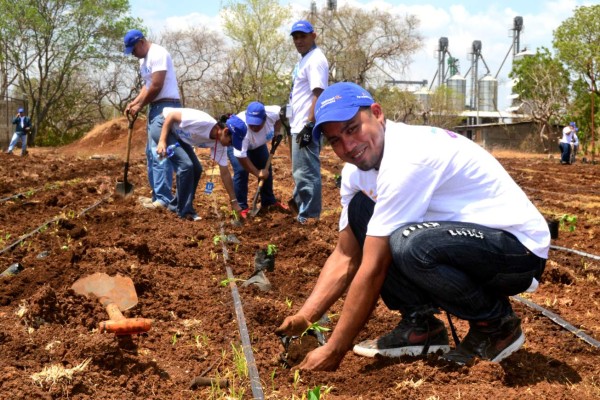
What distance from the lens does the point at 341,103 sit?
274 centimetres

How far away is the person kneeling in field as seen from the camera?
7.26 m

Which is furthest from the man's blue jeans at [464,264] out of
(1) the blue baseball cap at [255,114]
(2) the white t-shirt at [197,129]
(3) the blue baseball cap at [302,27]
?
(1) the blue baseball cap at [255,114]

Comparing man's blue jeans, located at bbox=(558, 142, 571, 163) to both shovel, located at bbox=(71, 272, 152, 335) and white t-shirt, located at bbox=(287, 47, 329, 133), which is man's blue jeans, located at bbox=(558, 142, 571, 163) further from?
shovel, located at bbox=(71, 272, 152, 335)

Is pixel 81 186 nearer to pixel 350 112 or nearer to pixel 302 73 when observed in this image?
pixel 302 73

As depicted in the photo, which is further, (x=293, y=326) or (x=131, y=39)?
(x=131, y=39)

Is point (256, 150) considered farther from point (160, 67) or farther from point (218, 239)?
point (218, 239)

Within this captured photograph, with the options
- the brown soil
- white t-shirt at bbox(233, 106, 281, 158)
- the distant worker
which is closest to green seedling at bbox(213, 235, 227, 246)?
the brown soil

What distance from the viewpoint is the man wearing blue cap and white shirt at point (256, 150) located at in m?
7.62

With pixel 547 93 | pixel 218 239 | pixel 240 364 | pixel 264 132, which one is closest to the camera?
pixel 240 364

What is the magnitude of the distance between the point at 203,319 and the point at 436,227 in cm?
165

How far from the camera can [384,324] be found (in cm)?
377

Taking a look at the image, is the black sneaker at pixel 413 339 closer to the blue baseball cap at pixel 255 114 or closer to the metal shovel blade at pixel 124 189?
the blue baseball cap at pixel 255 114

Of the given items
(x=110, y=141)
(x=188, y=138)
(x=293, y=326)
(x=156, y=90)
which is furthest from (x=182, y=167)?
(x=110, y=141)

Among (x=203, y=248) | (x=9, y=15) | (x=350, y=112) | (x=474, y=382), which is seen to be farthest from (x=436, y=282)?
(x=9, y=15)
